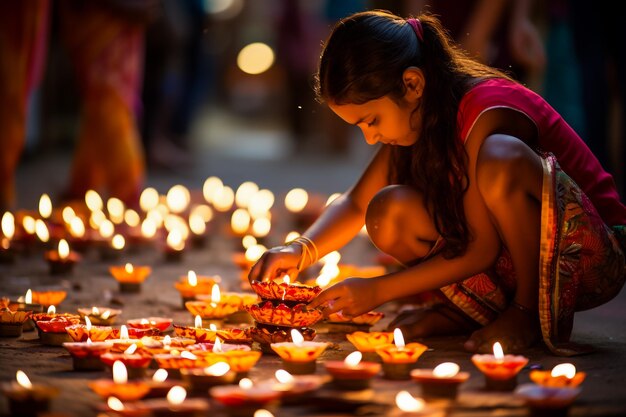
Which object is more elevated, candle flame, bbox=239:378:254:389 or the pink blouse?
the pink blouse

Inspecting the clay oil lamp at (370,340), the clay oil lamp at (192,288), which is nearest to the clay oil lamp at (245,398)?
the clay oil lamp at (370,340)

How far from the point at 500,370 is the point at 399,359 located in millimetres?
289

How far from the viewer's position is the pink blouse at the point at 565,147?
339 centimetres

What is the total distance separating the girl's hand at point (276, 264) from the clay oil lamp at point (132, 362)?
0.72m

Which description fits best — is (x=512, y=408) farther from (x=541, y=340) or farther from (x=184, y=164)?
(x=184, y=164)

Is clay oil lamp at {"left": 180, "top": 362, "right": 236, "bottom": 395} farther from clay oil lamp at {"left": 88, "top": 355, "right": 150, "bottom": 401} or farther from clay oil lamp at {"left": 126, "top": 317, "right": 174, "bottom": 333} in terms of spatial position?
clay oil lamp at {"left": 126, "top": 317, "right": 174, "bottom": 333}

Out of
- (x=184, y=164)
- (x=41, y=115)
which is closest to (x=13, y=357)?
(x=184, y=164)

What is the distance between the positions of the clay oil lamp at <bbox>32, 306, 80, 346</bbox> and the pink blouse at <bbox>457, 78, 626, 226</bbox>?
4.44ft

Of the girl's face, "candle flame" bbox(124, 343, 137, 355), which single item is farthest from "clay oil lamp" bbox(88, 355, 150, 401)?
the girl's face

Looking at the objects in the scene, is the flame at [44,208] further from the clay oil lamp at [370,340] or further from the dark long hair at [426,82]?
the clay oil lamp at [370,340]

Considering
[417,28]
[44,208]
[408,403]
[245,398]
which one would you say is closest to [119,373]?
[245,398]

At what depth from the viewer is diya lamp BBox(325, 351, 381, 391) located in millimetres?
2666

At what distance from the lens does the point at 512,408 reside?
101 inches

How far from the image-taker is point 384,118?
330 cm
